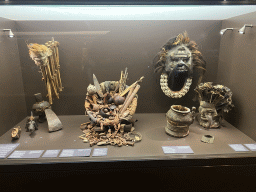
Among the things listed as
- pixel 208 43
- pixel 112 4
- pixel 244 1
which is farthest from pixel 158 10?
pixel 208 43

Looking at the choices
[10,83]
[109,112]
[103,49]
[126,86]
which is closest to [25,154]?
[109,112]

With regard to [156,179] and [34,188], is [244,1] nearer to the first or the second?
[156,179]

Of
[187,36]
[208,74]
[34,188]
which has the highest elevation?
[187,36]

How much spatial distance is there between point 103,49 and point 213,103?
138cm

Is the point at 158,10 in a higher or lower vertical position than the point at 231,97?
higher

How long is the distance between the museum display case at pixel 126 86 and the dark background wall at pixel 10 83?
0.03 ft

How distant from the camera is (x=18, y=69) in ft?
7.00

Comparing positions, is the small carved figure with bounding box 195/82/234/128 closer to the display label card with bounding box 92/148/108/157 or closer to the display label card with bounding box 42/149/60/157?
the display label card with bounding box 92/148/108/157

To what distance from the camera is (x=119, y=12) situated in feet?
5.72

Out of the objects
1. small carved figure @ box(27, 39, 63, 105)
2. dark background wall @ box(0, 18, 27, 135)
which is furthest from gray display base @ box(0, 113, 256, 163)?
small carved figure @ box(27, 39, 63, 105)

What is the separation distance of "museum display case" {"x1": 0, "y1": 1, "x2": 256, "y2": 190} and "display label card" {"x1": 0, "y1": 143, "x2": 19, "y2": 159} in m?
0.01

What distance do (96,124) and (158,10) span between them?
1220 mm

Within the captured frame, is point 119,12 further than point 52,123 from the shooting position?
No

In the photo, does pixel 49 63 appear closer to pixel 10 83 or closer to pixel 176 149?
pixel 10 83
